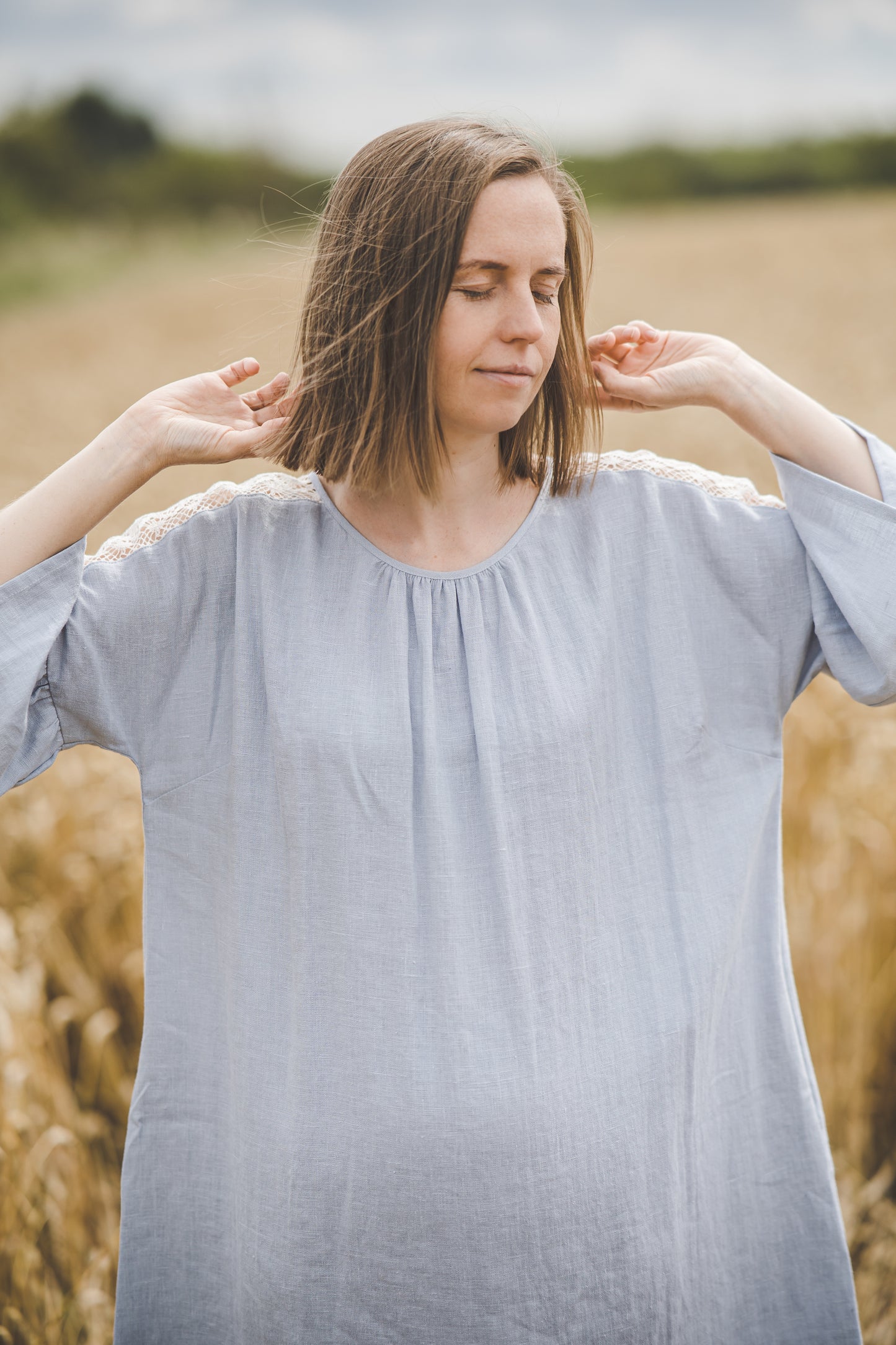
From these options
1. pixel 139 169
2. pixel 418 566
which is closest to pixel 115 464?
pixel 418 566

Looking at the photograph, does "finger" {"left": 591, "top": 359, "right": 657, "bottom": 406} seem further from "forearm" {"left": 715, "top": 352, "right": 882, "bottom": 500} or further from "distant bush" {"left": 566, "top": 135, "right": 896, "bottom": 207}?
"distant bush" {"left": 566, "top": 135, "right": 896, "bottom": 207}

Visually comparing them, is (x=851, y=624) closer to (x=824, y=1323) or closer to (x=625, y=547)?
(x=625, y=547)

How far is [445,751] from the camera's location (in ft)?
3.90

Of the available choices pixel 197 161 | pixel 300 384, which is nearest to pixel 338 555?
pixel 300 384

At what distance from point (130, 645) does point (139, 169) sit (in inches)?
360

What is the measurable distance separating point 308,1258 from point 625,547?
2.91 ft

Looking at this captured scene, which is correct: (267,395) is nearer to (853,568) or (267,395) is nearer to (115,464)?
(115,464)

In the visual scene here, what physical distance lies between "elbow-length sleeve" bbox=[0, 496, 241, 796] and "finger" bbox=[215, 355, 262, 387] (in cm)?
14

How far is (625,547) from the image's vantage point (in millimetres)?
1287

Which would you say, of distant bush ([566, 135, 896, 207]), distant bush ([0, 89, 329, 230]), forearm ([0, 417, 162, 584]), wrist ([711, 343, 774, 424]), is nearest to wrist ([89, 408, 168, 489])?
forearm ([0, 417, 162, 584])

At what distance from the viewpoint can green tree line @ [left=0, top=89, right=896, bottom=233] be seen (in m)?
7.84

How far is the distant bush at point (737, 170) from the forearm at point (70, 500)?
35.9 feet

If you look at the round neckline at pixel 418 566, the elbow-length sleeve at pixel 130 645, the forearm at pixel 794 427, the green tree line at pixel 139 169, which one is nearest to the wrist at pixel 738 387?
the forearm at pixel 794 427

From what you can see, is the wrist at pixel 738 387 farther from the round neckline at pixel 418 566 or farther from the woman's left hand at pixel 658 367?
the round neckline at pixel 418 566
